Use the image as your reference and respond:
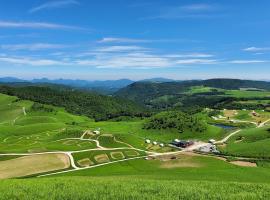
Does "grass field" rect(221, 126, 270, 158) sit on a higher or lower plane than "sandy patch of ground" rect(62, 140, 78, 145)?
higher

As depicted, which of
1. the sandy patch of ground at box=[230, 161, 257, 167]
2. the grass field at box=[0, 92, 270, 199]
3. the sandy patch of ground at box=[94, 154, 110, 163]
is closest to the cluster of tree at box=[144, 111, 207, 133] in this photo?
the grass field at box=[0, 92, 270, 199]

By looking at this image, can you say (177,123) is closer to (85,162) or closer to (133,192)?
(85,162)

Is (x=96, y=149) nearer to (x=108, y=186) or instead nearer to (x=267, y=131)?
(x=108, y=186)

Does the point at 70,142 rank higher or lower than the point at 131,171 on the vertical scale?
lower

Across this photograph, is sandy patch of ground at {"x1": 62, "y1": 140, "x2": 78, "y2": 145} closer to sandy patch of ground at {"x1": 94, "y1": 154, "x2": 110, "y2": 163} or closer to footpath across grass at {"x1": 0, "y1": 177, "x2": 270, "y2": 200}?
sandy patch of ground at {"x1": 94, "y1": 154, "x2": 110, "y2": 163}

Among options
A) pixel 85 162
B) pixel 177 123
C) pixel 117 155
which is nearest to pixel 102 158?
pixel 117 155

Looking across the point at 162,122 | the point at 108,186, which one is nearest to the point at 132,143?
the point at 162,122
